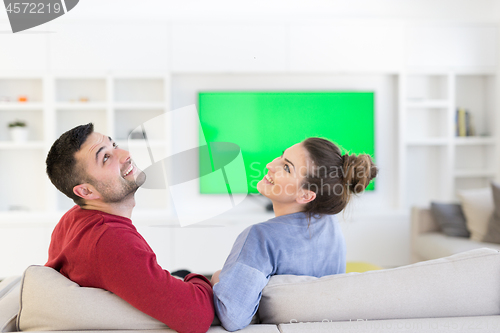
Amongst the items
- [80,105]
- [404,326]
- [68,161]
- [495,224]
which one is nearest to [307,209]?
[404,326]

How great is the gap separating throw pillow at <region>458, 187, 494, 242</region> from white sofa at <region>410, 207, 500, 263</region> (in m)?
0.08

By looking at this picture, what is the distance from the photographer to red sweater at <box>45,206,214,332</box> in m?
0.97

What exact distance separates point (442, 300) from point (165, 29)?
3.34 m

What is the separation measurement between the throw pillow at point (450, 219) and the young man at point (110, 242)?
2.58m

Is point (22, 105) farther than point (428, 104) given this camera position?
No

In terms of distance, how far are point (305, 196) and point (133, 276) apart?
1.75 feet

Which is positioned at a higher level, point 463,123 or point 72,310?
point 463,123

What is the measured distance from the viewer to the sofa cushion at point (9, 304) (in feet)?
3.47

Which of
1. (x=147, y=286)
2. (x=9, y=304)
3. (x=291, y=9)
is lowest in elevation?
(x=9, y=304)

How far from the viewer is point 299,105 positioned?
410cm

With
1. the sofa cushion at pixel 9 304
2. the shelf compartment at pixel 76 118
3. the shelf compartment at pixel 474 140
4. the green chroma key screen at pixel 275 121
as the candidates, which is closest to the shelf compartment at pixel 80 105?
the shelf compartment at pixel 76 118

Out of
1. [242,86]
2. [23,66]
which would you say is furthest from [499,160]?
[23,66]

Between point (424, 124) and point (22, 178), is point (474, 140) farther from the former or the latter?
point (22, 178)

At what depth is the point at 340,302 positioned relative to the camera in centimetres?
105
